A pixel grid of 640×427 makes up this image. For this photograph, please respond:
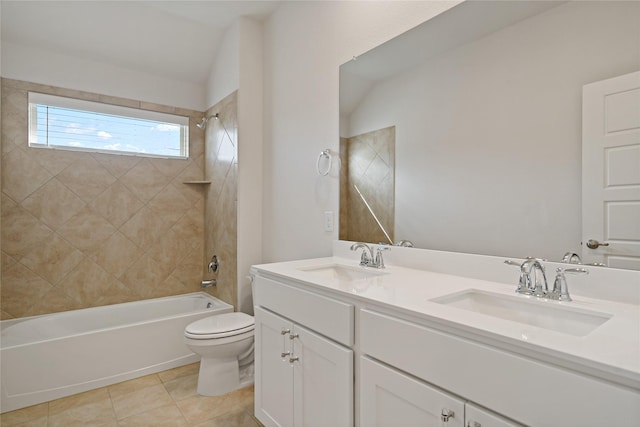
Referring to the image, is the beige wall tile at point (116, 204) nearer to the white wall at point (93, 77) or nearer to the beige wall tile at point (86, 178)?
the beige wall tile at point (86, 178)

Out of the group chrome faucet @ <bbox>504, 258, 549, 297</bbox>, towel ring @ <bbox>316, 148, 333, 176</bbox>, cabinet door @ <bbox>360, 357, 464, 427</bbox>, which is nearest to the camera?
cabinet door @ <bbox>360, 357, 464, 427</bbox>

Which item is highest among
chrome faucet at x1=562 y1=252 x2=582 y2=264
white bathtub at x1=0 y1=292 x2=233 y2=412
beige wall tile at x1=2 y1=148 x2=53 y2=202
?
beige wall tile at x1=2 y1=148 x2=53 y2=202

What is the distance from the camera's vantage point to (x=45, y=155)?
268 centimetres

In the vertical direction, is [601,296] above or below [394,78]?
below

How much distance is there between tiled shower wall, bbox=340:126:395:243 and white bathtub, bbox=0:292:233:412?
57.6 inches

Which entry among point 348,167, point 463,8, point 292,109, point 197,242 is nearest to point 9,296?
point 197,242

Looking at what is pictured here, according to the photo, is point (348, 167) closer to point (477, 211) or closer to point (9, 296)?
point (477, 211)

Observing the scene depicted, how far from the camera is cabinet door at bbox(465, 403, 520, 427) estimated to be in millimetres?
749

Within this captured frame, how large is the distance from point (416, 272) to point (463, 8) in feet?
3.77

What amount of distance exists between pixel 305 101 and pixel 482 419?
206 centimetres

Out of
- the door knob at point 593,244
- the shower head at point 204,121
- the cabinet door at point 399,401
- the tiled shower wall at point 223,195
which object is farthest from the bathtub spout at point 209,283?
the door knob at point 593,244


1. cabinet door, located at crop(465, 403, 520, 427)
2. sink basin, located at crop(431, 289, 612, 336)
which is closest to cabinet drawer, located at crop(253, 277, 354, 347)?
sink basin, located at crop(431, 289, 612, 336)

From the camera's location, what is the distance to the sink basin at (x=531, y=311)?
0.92 meters

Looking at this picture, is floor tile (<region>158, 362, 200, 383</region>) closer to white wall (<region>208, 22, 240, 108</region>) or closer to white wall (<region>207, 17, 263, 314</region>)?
white wall (<region>207, 17, 263, 314</region>)
